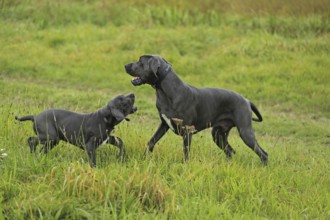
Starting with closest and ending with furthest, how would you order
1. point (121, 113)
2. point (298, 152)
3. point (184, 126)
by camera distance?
point (121, 113) < point (184, 126) < point (298, 152)

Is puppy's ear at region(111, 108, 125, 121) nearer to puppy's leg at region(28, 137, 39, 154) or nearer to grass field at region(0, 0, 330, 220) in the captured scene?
grass field at region(0, 0, 330, 220)

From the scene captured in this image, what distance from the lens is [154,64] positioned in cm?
683

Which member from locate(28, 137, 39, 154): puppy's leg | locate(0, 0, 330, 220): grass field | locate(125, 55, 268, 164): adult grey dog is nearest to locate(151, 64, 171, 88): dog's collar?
locate(125, 55, 268, 164): adult grey dog

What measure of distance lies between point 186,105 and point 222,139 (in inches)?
32.1

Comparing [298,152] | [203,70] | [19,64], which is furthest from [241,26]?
[298,152]

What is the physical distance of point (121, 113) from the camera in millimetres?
6371

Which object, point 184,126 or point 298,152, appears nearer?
point 184,126

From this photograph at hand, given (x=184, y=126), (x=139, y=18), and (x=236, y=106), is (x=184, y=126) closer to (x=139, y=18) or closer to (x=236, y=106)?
(x=236, y=106)

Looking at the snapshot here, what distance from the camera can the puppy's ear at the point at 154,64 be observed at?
6816 mm

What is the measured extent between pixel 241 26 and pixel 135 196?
10.2m

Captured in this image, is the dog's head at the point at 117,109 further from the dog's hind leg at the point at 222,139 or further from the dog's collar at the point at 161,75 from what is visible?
the dog's hind leg at the point at 222,139

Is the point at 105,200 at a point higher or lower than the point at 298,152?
higher

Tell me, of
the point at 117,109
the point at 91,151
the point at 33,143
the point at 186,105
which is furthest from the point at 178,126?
the point at 33,143

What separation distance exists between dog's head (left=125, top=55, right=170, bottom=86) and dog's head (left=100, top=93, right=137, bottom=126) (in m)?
0.48
